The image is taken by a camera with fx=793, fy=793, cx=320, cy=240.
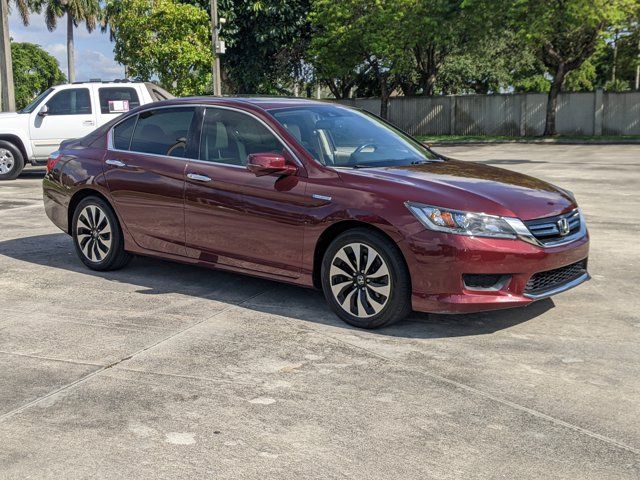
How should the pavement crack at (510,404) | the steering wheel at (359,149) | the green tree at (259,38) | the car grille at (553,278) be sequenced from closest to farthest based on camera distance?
1. the pavement crack at (510,404)
2. the car grille at (553,278)
3. the steering wheel at (359,149)
4. the green tree at (259,38)

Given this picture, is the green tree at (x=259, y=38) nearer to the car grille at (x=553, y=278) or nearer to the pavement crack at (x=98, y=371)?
the pavement crack at (x=98, y=371)

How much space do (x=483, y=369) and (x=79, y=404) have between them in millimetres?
2359

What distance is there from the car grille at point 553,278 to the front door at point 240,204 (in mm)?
1695

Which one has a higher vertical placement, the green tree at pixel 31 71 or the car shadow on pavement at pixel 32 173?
the green tree at pixel 31 71

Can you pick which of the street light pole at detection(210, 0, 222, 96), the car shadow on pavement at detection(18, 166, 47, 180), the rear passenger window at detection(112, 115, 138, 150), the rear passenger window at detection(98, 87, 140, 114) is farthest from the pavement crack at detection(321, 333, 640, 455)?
the street light pole at detection(210, 0, 222, 96)

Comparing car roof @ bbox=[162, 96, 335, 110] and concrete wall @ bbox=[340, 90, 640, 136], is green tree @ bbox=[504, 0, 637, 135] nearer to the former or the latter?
concrete wall @ bbox=[340, 90, 640, 136]

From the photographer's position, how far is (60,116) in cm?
1672

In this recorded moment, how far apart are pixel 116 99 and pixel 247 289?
1113 centimetres

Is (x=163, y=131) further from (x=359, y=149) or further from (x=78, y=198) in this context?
(x=359, y=149)

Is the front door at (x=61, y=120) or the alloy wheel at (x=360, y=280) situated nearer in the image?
the alloy wheel at (x=360, y=280)

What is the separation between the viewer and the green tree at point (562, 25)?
25.9m

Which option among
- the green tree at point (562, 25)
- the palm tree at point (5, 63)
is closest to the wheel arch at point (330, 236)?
the palm tree at point (5, 63)

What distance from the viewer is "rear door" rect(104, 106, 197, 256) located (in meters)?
6.77

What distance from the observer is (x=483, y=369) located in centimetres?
483
